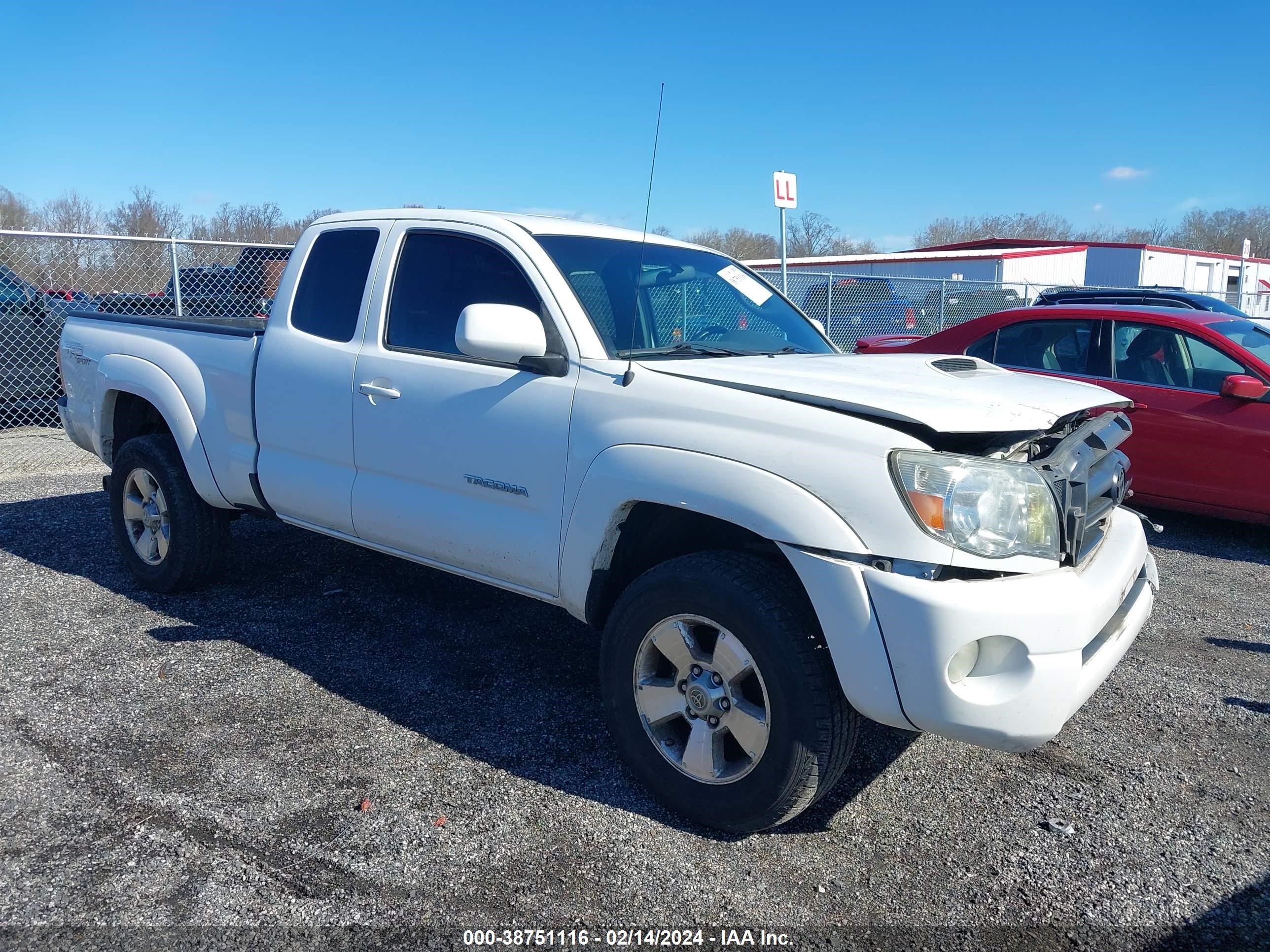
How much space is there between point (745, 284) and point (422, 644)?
89.9 inches

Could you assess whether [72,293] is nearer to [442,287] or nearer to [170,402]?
[170,402]

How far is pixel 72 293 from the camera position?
11.0 metres

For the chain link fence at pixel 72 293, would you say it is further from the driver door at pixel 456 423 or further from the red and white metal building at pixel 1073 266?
the red and white metal building at pixel 1073 266

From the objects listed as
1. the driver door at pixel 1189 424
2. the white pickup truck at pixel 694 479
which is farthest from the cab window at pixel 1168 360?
the white pickup truck at pixel 694 479


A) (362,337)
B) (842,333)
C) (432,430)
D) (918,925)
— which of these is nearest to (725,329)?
(432,430)

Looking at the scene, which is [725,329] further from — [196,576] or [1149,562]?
[196,576]

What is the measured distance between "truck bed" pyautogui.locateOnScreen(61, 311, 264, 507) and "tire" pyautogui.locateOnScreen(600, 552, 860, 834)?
2328 mm

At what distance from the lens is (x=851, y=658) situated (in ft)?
9.09

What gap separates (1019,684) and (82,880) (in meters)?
2.74

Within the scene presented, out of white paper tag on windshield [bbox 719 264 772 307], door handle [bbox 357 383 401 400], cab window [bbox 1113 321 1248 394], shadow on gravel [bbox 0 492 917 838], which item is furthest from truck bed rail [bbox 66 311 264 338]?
cab window [bbox 1113 321 1248 394]

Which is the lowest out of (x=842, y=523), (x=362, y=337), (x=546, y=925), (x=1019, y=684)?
(x=546, y=925)

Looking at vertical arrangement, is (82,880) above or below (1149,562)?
below

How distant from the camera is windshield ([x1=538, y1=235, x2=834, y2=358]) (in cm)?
377

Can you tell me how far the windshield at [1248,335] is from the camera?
6.95m
